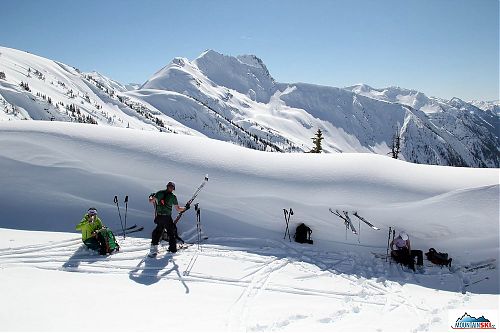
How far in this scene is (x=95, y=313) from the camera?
6238 millimetres

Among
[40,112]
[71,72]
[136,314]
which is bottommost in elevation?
[136,314]

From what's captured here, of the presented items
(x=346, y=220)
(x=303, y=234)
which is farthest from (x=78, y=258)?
(x=346, y=220)

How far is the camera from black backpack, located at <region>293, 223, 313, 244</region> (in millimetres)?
10867

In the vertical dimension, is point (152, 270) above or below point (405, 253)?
below

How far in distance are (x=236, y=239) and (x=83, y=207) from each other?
5.29m

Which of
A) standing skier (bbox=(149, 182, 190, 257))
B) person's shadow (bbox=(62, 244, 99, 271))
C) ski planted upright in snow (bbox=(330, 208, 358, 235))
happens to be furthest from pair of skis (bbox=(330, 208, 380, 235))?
person's shadow (bbox=(62, 244, 99, 271))

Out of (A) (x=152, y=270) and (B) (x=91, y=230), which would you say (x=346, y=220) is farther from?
(B) (x=91, y=230)

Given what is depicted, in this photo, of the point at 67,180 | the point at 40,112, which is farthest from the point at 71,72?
the point at 67,180

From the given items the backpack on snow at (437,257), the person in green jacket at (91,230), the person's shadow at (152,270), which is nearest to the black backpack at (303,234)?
the backpack on snow at (437,257)

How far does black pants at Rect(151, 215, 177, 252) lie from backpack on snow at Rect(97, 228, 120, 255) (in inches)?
40.6

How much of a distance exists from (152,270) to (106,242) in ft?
5.39

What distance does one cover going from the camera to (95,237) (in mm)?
9266

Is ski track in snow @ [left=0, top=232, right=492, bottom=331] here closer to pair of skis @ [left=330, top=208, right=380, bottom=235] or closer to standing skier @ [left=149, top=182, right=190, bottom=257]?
standing skier @ [left=149, top=182, right=190, bottom=257]

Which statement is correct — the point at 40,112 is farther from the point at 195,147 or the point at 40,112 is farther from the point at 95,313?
the point at 95,313
